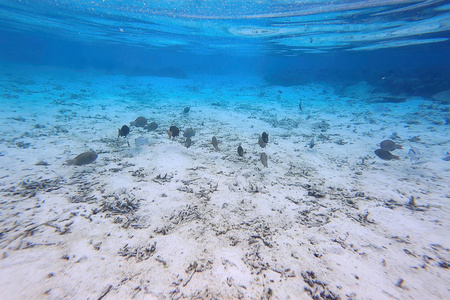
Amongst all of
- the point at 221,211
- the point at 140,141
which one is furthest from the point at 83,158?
the point at 221,211

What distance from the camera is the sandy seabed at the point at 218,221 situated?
274 centimetres

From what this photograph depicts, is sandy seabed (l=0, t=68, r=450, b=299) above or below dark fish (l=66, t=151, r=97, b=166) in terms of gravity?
below

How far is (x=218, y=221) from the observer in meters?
4.01

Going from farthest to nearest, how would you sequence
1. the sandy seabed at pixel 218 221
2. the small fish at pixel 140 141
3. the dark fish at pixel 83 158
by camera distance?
the small fish at pixel 140 141
the dark fish at pixel 83 158
the sandy seabed at pixel 218 221

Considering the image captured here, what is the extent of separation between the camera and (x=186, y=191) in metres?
4.96

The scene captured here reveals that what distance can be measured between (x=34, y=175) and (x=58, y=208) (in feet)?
7.33

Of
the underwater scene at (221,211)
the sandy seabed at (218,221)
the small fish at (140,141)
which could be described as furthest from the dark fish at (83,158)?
the small fish at (140,141)

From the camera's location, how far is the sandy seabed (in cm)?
274

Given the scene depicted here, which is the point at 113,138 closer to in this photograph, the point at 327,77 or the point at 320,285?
the point at 320,285

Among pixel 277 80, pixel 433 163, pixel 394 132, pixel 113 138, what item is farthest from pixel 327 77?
pixel 113 138

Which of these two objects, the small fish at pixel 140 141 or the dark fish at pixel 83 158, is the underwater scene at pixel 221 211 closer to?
the dark fish at pixel 83 158

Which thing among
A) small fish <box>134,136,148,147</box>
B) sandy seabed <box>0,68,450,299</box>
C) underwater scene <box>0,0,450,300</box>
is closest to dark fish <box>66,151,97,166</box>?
underwater scene <box>0,0,450,300</box>

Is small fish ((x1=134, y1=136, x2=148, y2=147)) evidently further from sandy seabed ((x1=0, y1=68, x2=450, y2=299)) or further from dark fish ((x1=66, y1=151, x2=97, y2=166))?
dark fish ((x1=66, y1=151, x2=97, y2=166))

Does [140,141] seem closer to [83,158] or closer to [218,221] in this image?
[83,158]
